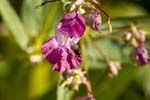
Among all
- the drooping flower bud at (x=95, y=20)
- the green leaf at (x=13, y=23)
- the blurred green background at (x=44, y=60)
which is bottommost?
the blurred green background at (x=44, y=60)

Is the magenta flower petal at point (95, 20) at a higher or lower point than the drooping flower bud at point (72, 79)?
higher

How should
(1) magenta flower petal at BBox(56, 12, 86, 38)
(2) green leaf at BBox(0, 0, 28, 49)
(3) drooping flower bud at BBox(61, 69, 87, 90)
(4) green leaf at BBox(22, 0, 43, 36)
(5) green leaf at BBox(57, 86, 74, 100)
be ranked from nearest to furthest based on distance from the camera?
(1) magenta flower petal at BBox(56, 12, 86, 38), (3) drooping flower bud at BBox(61, 69, 87, 90), (5) green leaf at BBox(57, 86, 74, 100), (2) green leaf at BBox(0, 0, 28, 49), (4) green leaf at BBox(22, 0, 43, 36)

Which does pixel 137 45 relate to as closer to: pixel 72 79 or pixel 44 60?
pixel 72 79

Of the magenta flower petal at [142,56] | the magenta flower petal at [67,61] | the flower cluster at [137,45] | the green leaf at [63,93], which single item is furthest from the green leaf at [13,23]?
the magenta flower petal at [67,61]

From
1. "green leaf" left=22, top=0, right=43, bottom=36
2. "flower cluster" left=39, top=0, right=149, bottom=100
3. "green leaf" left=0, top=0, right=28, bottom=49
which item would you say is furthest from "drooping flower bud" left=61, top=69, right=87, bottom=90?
"green leaf" left=22, top=0, right=43, bottom=36

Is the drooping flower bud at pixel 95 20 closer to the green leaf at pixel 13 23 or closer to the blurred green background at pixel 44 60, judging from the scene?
the blurred green background at pixel 44 60

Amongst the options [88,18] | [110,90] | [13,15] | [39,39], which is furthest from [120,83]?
[88,18]

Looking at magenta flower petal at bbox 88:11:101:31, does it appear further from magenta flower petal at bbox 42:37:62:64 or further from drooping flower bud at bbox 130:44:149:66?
drooping flower bud at bbox 130:44:149:66
